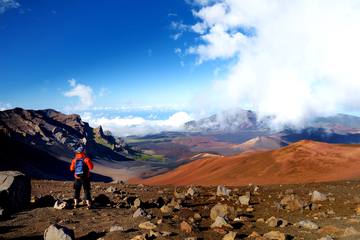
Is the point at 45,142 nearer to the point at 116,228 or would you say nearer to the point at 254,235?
the point at 116,228

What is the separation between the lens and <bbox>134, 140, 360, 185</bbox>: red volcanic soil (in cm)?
4322

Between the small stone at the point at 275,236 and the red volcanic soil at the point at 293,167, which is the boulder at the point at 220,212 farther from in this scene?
the red volcanic soil at the point at 293,167

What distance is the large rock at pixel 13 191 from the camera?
50.9 ft

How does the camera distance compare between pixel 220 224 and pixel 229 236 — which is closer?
pixel 229 236

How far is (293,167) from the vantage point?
158 ft

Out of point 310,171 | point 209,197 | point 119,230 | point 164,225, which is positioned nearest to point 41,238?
point 119,230

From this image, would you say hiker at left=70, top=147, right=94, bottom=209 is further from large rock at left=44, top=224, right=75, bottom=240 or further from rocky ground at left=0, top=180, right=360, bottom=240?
large rock at left=44, top=224, right=75, bottom=240

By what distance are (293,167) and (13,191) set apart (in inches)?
1502

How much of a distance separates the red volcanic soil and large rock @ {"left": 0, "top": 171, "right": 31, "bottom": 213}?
3114 centimetres

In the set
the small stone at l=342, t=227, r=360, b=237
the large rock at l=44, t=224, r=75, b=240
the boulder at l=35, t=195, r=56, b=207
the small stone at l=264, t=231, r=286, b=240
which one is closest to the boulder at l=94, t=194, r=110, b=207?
the boulder at l=35, t=195, r=56, b=207

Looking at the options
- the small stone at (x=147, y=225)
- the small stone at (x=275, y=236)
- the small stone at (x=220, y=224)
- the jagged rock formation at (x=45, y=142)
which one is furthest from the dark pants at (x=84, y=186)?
the jagged rock formation at (x=45, y=142)

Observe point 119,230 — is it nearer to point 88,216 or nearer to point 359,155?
point 88,216

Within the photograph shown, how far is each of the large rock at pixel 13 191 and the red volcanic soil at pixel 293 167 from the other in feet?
102

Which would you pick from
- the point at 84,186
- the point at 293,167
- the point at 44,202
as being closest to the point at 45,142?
the point at 293,167
